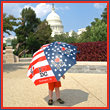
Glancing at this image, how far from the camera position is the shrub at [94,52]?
28.5 ft

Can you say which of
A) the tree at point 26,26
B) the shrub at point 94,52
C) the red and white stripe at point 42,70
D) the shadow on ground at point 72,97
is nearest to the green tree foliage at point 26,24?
the tree at point 26,26

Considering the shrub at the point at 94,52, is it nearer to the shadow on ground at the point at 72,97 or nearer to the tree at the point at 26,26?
the shadow on ground at the point at 72,97

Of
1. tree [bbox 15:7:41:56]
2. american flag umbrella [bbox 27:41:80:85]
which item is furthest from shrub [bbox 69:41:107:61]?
tree [bbox 15:7:41:56]

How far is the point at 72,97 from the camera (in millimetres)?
3861

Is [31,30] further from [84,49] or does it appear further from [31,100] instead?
[31,100]

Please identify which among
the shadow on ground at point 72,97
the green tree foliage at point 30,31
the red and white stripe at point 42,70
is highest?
the green tree foliage at point 30,31

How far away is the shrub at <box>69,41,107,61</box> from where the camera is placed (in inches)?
342

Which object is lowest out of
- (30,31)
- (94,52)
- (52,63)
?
(52,63)

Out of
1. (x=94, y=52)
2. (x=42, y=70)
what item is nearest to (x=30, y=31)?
(x=94, y=52)

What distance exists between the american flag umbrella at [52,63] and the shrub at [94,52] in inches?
236

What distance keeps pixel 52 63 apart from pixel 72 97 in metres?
1.55

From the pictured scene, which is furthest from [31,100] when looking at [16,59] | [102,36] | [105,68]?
[102,36]

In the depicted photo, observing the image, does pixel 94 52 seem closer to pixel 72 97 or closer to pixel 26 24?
pixel 72 97

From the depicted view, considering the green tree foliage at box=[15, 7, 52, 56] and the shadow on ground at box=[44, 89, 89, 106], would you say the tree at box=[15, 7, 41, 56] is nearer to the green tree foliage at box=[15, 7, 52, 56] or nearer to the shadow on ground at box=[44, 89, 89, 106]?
the green tree foliage at box=[15, 7, 52, 56]
